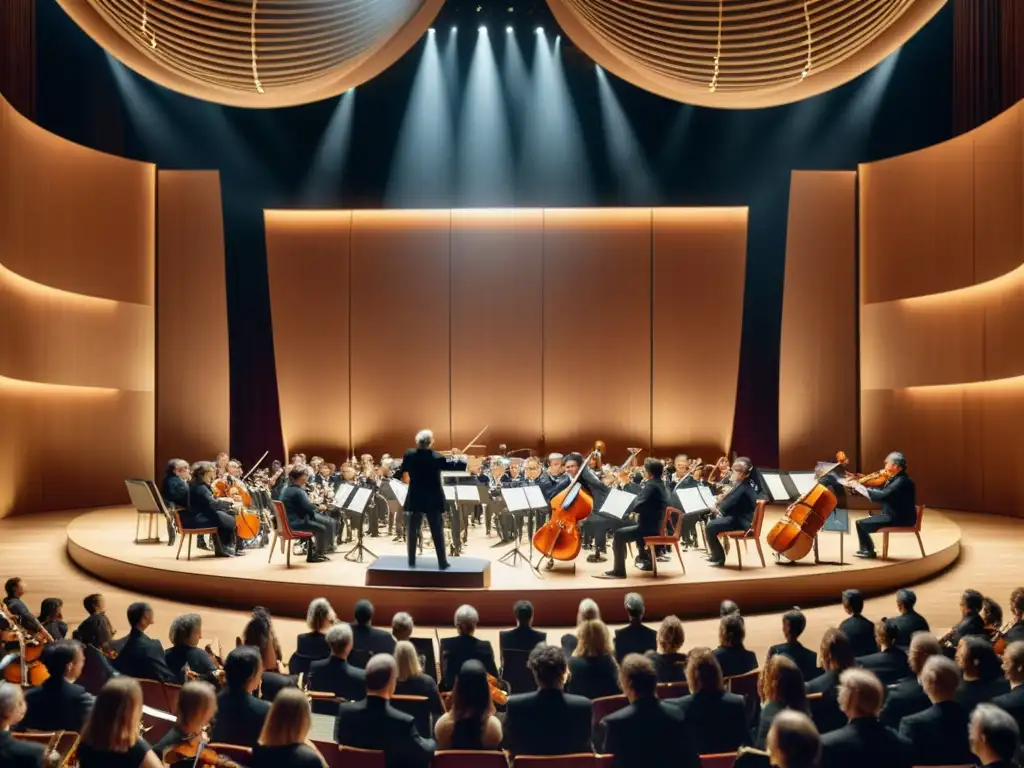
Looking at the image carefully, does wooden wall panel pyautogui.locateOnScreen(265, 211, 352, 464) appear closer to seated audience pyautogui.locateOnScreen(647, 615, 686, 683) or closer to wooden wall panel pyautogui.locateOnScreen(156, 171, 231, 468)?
wooden wall panel pyautogui.locateOnScreen(156, 171, 231, 468)

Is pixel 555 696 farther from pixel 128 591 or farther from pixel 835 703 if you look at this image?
Answer: pixel 128 591

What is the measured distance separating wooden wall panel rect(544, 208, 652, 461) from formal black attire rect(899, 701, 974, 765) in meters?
10.3

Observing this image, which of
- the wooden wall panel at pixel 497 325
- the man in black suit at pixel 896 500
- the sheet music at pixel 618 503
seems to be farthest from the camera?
the wooden wall panel at pixel 497 325

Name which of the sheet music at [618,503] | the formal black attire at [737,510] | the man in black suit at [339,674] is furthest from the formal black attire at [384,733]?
the formal black attire at [737,510]

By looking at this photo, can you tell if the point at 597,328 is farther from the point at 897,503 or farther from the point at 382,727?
the point at 382,727

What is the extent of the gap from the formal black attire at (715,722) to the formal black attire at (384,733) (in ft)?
2.97

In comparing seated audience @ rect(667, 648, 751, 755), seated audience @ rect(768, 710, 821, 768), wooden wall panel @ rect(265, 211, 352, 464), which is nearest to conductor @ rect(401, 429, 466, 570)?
seated audience @ rect(667, 648, 751, 755)

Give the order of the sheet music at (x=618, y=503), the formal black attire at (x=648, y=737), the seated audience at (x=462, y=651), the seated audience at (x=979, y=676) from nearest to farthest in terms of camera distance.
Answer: the formal black attire at (x=648, y=737), the seated audience at (x=979, y=676), the seated audience at (x=462, y=651), the sheet music at (x=618, y=503)

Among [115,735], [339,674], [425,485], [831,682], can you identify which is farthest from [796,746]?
[425,485]

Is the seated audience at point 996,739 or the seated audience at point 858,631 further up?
the seated audience at point 996,739

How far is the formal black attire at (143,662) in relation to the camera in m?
3.99

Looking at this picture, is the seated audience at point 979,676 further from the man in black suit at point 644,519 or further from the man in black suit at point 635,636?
the man in black suit at point 644,519

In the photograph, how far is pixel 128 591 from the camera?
24.5 feet

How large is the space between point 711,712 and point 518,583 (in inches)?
Result: 147
